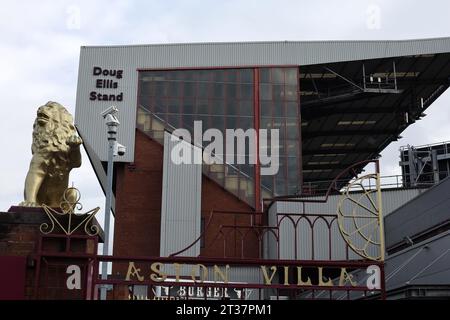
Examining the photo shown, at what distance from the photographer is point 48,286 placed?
27.1ft

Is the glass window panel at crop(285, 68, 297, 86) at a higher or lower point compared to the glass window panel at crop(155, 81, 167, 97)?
higher

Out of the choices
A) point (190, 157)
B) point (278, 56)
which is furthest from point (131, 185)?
point (278, 56)

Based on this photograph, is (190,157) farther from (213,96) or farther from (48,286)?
(48,286)

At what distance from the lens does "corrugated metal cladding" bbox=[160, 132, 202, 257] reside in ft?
108

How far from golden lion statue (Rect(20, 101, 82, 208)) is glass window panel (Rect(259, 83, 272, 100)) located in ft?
90.2

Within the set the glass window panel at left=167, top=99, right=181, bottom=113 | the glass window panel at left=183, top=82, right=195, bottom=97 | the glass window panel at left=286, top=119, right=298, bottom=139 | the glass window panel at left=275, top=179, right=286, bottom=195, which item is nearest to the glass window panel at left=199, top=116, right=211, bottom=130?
the glass window panel at left=167, top=99, right=181, bottom=113

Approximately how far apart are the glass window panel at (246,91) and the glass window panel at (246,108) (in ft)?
1.21

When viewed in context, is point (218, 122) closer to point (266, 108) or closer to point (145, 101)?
point (266, 108)

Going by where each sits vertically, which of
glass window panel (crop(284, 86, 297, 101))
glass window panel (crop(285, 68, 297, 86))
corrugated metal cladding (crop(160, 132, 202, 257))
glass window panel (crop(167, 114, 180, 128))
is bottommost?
corrugated metal cladding (crop(160, 132, 202, 257))

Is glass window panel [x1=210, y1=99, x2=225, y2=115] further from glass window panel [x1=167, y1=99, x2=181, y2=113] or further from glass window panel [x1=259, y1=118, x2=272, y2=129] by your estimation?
Result: glass window panel [x1=259, y1=118, x2=272, y2=129]

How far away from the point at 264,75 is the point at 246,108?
92.2 inches

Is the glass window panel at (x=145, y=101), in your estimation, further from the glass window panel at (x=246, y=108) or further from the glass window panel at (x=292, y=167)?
the glass window panel at (x=292, y=167)
